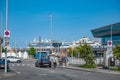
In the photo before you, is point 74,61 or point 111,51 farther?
point 74,61

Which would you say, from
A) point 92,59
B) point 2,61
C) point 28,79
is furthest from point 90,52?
point 28,79

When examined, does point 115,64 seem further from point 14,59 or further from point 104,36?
point 104,36

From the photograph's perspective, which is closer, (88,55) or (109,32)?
(88,55)

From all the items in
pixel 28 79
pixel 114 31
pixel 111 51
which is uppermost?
pixel 114 31

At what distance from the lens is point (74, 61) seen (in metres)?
61.5

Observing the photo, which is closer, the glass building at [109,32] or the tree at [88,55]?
the tree at [88,55]

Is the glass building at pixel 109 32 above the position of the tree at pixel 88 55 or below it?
above

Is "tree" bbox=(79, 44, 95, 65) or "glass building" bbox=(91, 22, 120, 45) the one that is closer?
"tree" bbox=(79, 44, 95, 65)

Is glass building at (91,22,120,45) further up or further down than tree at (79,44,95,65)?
further up

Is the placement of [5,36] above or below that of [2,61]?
above

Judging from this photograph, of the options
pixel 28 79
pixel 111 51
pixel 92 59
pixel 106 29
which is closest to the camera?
pixel 28 79

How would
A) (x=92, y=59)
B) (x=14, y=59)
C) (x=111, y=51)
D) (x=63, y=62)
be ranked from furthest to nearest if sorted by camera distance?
1. (x=14, y=59)
2. (x=63, y=62)
3. (x=92, y=59)
4. (x=111, y=51)

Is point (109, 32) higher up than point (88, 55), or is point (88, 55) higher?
point (109, 32)

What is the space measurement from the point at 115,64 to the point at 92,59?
344cm
